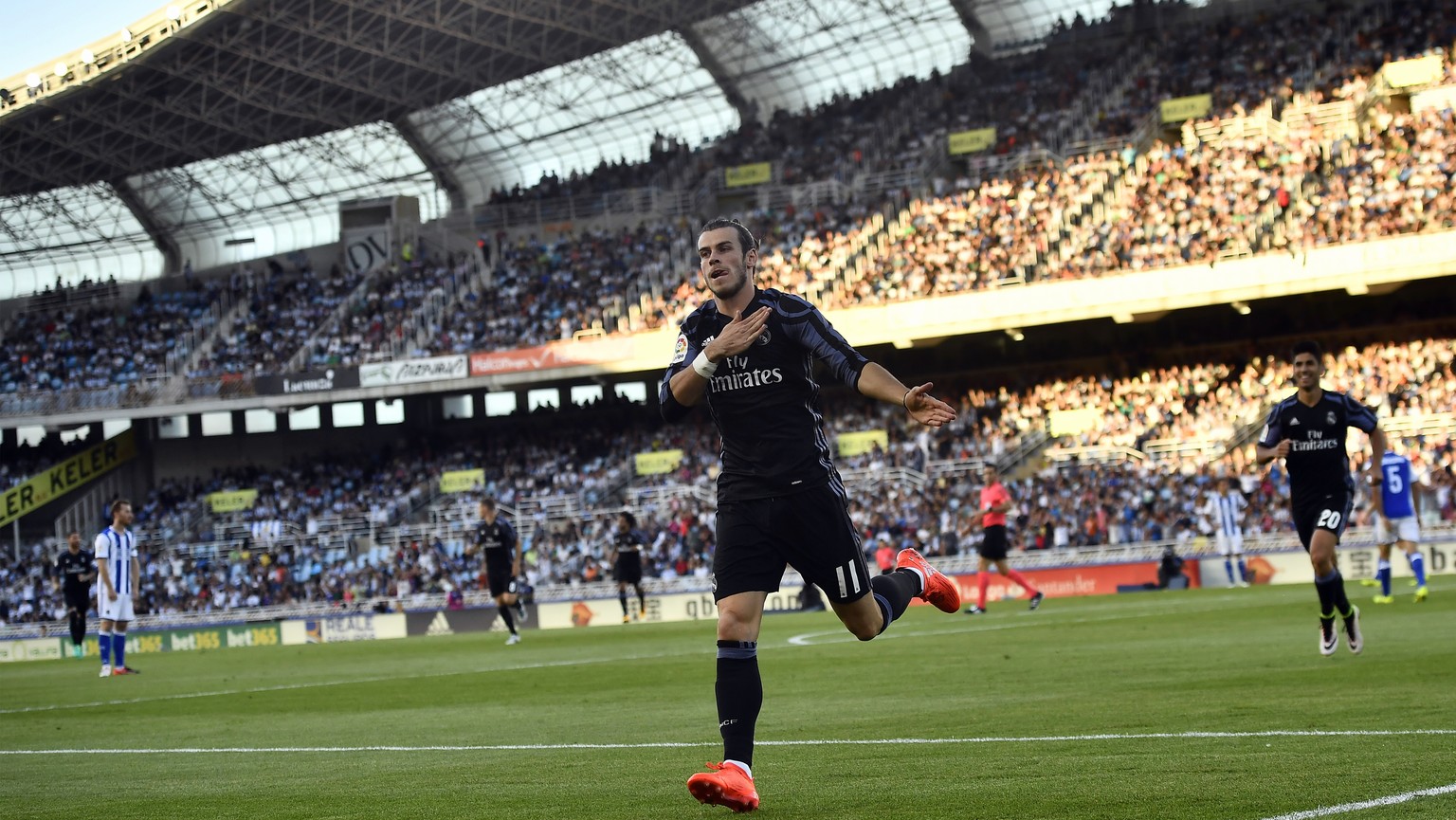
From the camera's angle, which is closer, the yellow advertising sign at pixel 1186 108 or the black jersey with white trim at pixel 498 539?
the black jersey with white trim at pixel 498 539

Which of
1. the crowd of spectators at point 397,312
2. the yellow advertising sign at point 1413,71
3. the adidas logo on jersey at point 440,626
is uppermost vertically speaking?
the yellow advertising sign at point 1413,71

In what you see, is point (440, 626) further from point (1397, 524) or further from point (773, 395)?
point (773, 395)

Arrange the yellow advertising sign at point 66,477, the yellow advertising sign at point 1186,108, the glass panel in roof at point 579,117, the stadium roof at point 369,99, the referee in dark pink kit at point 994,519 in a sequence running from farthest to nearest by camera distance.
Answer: the glass panel in roof at point 579,117 < the yellow advertising sign at point 66,477 < the stadium roof at point 369,99 < the yellow advertising sign at point 1186,108 < the referee in dark pink kit at point 994,519

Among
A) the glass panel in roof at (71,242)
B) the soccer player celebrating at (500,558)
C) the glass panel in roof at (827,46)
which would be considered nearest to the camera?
the soccer player celebrating at (500,558)

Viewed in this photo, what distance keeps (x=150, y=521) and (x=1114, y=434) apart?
32374mm

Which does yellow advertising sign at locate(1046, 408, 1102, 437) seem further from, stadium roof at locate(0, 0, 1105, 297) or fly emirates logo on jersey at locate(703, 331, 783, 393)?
fly emirates logo on jersey at locate(703, 331, 783, 393)

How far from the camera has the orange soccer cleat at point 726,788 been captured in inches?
239

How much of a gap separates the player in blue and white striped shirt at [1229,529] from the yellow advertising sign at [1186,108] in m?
17.3

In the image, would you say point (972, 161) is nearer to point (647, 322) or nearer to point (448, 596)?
point (647, 322)

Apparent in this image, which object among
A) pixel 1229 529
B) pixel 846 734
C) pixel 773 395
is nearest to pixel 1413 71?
pixel 1229 529

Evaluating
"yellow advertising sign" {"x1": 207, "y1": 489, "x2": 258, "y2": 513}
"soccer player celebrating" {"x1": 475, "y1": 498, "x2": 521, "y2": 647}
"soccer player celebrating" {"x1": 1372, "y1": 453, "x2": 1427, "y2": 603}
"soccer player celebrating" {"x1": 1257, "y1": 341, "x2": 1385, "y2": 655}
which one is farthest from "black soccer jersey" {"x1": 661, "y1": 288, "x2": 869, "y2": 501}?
"yellow advertising sign" {"x1": 207, "y1": 489, "x2": 258, "y2": 513}

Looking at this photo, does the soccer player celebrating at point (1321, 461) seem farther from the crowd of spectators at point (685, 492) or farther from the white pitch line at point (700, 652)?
the crowd of spectators at point (685, 492)

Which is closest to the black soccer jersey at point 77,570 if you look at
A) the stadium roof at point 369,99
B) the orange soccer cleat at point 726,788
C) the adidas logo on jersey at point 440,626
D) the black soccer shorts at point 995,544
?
the adidas logo on jersey at point 440,626

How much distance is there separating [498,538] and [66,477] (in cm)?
3603
